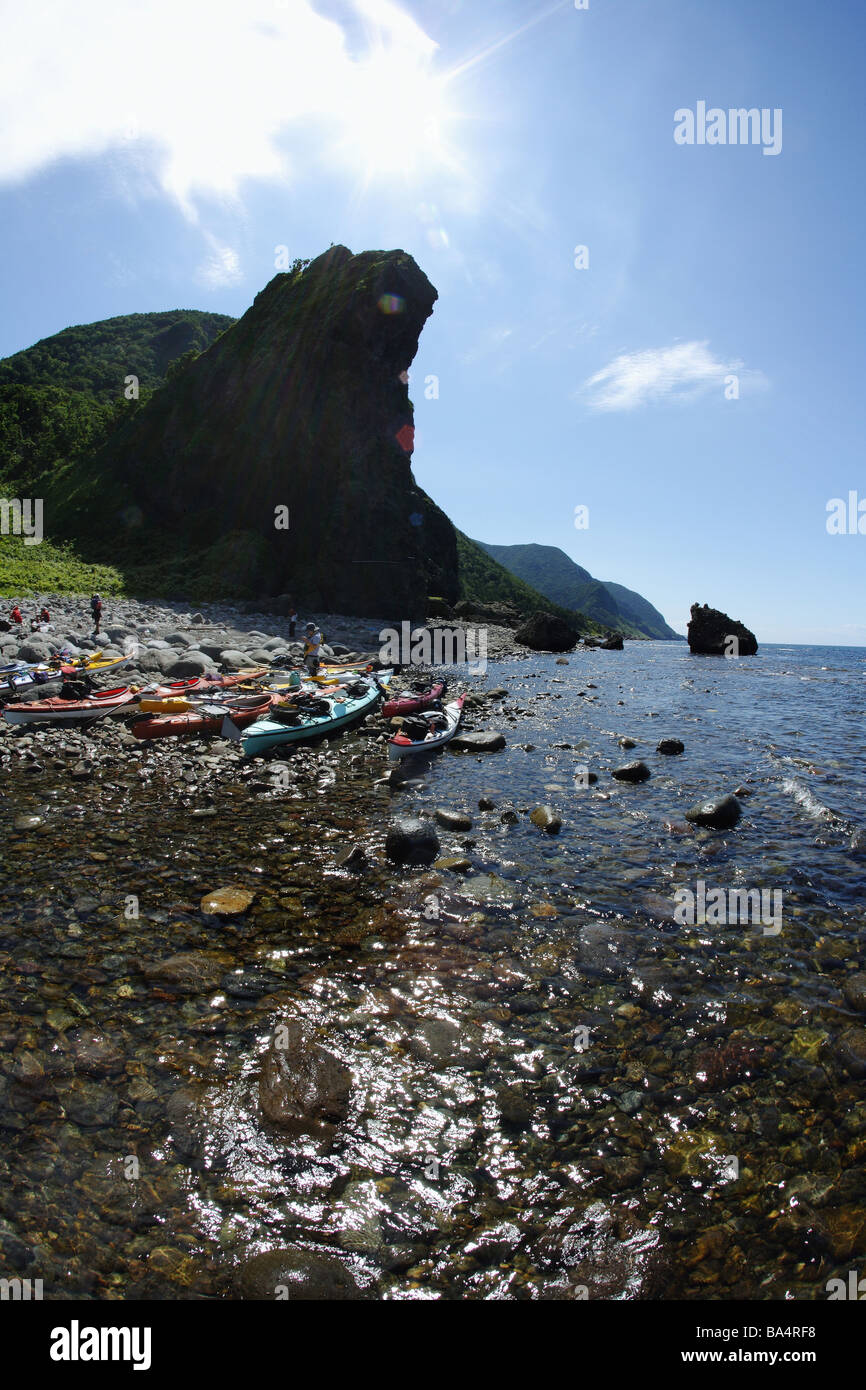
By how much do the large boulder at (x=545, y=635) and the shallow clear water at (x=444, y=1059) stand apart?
214 ft

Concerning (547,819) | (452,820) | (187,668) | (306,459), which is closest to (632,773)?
(547,819)

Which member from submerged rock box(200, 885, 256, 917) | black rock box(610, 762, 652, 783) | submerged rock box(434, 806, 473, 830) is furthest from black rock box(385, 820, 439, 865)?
black rock box(610, 762, 652, 783)

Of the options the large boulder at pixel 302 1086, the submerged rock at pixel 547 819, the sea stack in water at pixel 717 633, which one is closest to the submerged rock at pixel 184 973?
the large boulder at pixel 302 1086

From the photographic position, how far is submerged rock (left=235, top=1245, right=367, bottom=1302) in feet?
14.0

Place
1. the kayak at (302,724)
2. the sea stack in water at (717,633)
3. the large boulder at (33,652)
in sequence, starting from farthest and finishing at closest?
the sea stack in water at (717,633), the large boulder at (33,652), the kayak at (302,724)

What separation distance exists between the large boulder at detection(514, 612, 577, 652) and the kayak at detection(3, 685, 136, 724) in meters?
62.1

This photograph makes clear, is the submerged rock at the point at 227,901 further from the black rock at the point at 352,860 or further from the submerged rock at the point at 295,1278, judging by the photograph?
the submerged rock at the point at 295,1278

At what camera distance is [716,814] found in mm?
14578

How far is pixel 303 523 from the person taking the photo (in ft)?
220

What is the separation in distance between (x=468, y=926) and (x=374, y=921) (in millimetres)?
1524

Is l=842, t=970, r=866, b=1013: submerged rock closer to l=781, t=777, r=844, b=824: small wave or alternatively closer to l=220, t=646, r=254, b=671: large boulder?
l=781, t=777, r=844, b=824: small wave

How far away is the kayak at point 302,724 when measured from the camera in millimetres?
18188
